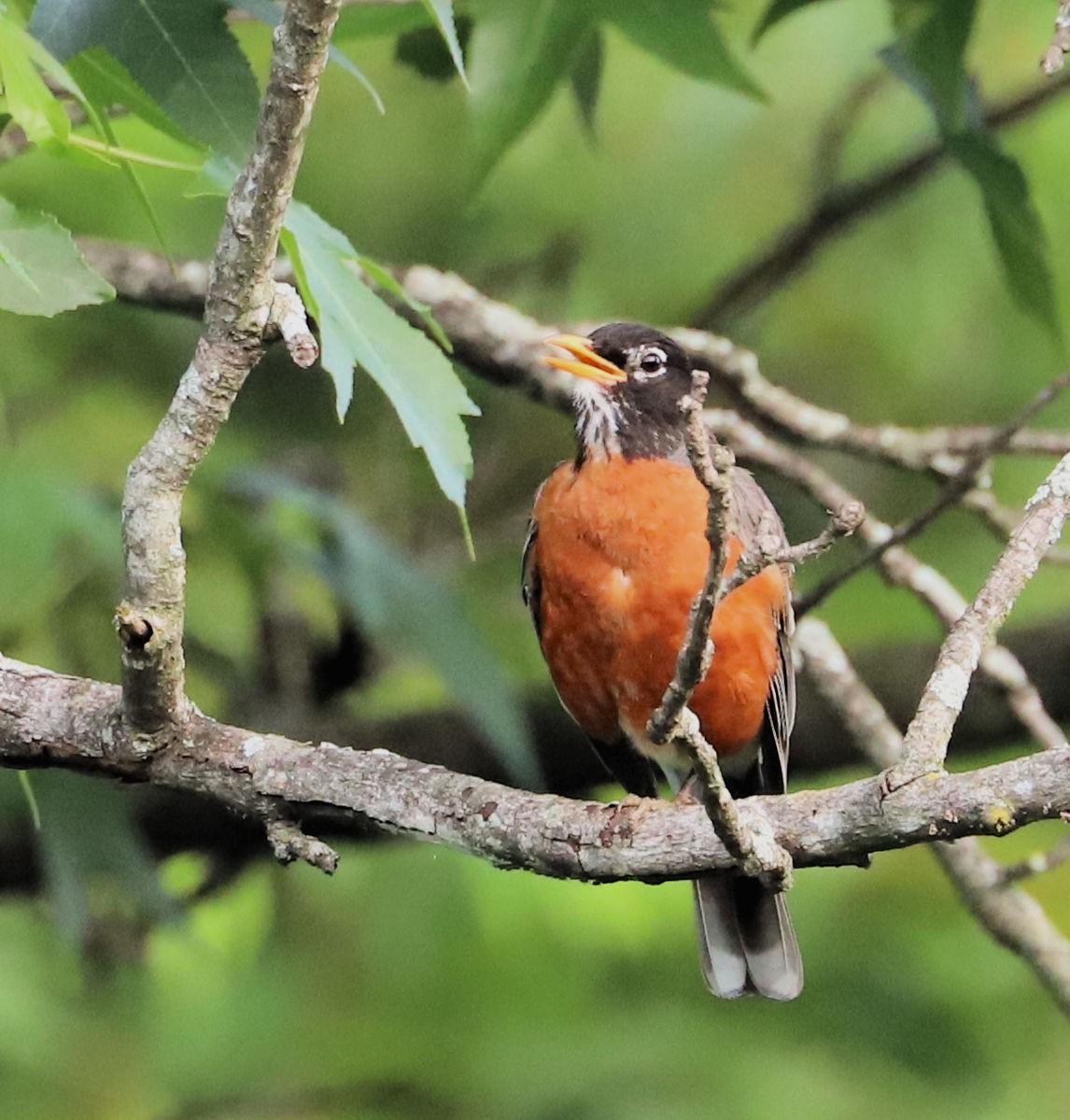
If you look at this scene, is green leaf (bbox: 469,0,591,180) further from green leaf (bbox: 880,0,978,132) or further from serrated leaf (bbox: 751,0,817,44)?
green leaf (bbox: 880,0,978,132)

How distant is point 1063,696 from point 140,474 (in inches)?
144

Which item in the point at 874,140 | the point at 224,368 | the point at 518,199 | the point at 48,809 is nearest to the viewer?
the point at 224,368

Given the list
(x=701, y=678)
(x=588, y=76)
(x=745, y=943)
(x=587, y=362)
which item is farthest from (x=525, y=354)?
(x=701, y=678)

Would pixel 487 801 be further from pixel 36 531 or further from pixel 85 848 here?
pixel 85 848

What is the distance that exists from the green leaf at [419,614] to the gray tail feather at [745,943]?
0.64 m

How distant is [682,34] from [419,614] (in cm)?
178

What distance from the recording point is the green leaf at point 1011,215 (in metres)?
3.64

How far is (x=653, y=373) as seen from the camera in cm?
474

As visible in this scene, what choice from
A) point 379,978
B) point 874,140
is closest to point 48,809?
point 379,978

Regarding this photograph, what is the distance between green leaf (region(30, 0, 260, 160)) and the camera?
7.71 feet

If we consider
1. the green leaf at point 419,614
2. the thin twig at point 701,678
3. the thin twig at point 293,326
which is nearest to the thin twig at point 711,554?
the thin twig at point 701,678

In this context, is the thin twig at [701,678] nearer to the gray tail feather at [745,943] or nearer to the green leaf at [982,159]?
the green leaf at [982,159]

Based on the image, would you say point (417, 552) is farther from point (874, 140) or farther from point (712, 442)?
point (712, 442)

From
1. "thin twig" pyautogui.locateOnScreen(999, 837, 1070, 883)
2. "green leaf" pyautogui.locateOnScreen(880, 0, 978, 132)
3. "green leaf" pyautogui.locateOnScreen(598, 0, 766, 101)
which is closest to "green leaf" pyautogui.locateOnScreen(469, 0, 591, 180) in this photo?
"green leaf" pyautogui.locateOnScreen(598, 0, 766, 101)
